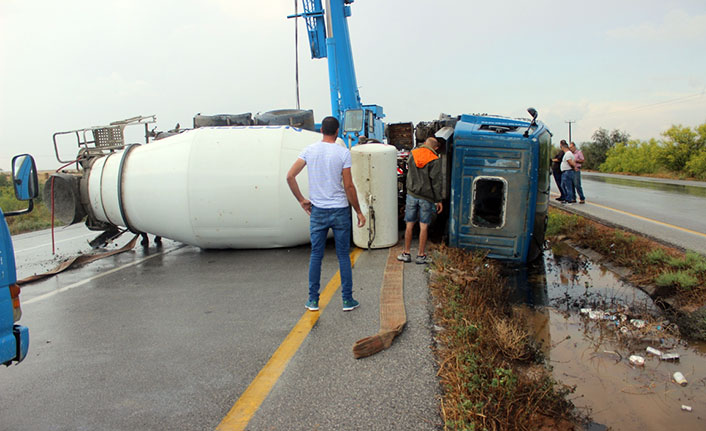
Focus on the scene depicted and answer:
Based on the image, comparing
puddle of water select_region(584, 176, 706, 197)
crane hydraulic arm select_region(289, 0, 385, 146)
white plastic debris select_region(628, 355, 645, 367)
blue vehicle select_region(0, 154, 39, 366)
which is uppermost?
crane hydraulic arm select_region(289, 0, 385, 146)

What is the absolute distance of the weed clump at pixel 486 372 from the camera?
101 inches

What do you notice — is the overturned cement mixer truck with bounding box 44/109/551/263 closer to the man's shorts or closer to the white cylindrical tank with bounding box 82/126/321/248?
the white cylindrical tank with bounding box 82/126/321/248

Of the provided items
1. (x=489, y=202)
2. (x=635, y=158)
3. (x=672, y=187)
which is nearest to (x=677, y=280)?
(x=489, y=202)

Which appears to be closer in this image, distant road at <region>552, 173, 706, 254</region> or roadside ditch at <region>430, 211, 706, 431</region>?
roadside ditch at <region>430, 211, 706, 431</region>

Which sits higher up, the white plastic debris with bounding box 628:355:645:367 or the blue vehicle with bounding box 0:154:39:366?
the blue vehicle with bounding box 0:154:39:366

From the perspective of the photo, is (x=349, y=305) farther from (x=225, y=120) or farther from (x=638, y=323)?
(x=225, y=120)

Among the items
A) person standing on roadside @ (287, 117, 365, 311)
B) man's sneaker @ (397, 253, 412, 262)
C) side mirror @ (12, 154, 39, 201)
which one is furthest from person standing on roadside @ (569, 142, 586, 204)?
side mirror @ (12, 154, 39, 201)

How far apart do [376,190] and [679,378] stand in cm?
383

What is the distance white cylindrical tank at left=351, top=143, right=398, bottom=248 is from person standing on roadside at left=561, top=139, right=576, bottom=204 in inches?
322

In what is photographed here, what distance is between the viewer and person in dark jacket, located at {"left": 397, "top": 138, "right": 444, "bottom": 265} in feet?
19.1

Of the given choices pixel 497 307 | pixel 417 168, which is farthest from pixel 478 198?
pixel 497 307

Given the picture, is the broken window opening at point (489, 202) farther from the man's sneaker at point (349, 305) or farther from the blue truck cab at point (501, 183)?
the man's sneaker at point (349, 305)

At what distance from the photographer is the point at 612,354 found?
4277 millimetres

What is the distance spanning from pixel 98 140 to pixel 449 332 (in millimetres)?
7277
